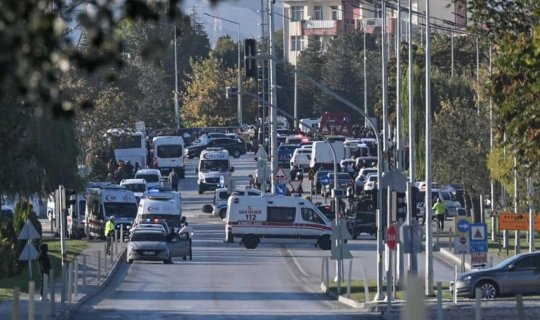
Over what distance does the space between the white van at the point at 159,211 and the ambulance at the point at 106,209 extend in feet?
6.45

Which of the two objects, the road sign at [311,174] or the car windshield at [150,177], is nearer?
the car windshield at [150,177]

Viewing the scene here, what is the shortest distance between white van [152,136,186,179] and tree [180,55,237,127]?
37105 millimetres

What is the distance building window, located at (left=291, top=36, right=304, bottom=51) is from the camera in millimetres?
151750

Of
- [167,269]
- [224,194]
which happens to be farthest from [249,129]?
[167,269]

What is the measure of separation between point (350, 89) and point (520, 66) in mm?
107825

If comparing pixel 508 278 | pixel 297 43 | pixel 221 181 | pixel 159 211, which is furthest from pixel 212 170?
pixel 297 43

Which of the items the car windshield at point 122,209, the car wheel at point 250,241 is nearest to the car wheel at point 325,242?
the car wheel at point 250,241

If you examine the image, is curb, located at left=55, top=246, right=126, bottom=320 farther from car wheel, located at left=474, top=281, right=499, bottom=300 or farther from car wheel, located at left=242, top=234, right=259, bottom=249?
car wheel, located at left=474, top=281, right=499, bottom=300

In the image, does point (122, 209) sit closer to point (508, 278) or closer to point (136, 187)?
point (136, 187)

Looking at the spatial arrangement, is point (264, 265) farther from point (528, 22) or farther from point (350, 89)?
point (350, 89)

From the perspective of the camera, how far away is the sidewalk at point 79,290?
2902cm

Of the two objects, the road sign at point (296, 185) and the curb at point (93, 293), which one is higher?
the road sign at point (296, 185)

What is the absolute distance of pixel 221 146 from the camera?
108 m

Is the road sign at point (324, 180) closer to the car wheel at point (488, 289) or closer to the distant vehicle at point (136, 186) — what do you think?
the distant vehicle at point (136, 186)
